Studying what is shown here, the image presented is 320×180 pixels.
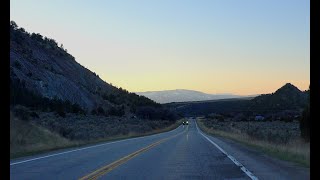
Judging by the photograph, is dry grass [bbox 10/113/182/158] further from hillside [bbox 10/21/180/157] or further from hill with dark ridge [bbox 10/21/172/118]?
hill with dark ridge [bbox 10/21/172/118]

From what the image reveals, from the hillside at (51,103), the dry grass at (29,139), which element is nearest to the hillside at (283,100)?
the hillside at (51,103)

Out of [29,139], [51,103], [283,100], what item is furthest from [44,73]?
[283,100]

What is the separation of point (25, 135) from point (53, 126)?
10.2 metres

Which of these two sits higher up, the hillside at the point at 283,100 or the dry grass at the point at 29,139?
the hillside at the point at 283,100

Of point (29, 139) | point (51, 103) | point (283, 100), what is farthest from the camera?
point (283, 100)

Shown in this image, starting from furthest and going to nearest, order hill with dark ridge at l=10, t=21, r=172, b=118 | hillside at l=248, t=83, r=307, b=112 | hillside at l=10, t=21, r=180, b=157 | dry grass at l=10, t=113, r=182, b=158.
Result: hillside at l=248, t=83, r=307, b=112, hill with dark ridge at l=10, t=21, r=172, b=118, hillside at l=10, t=21, r=180, b=157, dry grass at l=10, t=113, r=182, b=158

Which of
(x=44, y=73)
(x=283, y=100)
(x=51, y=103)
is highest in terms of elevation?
(x=44, y=73)

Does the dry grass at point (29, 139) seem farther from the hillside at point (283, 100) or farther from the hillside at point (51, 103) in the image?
the hillside at point (283, 100)

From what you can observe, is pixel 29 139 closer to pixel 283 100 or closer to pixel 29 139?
pixel 29 139

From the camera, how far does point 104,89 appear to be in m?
134

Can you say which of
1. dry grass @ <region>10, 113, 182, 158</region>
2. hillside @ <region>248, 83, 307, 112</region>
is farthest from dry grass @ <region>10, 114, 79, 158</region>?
hillside @ <region>248, 83, 307, 112</region>

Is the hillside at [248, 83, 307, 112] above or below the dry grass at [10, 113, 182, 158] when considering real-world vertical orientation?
above

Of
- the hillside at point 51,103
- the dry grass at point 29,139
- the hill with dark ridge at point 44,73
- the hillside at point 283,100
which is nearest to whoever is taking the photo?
the dry grass at point 29,139

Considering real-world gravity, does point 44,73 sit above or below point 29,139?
above
